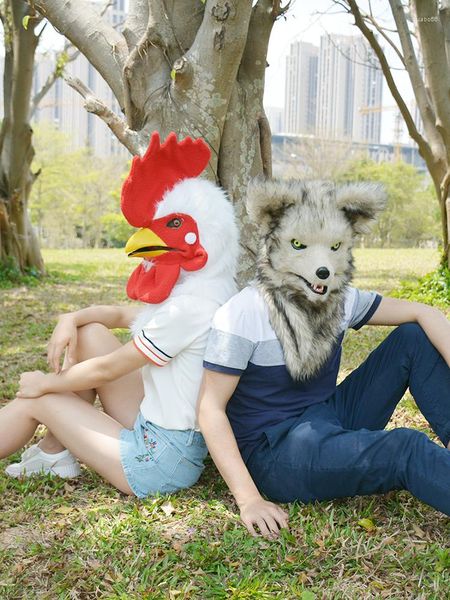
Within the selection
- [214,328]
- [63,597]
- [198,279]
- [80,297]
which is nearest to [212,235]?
[198,279]

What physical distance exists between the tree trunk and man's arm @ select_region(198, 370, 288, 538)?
675 cm

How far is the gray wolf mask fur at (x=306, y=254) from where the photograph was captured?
234 centimetres

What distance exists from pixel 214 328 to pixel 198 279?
0.73 feet

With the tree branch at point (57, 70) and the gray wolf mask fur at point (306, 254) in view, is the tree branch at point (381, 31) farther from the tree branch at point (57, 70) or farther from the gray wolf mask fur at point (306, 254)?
the gray wolf mask fur at point (306, 254)

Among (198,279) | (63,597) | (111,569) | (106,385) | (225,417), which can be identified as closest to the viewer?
(63,597)

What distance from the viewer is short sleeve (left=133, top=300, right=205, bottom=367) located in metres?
2.47

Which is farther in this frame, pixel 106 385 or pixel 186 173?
pixel 106 385

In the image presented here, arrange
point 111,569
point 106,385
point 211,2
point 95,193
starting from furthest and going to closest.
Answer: point 95,193 < point 211,2 < point 106,385 < point 111,569

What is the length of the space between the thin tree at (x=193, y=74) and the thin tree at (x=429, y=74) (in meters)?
3.34

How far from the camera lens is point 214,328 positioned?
2.42 meters

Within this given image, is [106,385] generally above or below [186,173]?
below

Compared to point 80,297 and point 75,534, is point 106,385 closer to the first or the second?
point 75,534

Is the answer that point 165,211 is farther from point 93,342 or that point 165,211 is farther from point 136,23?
point 136,23

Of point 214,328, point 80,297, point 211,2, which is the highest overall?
point 211,2
